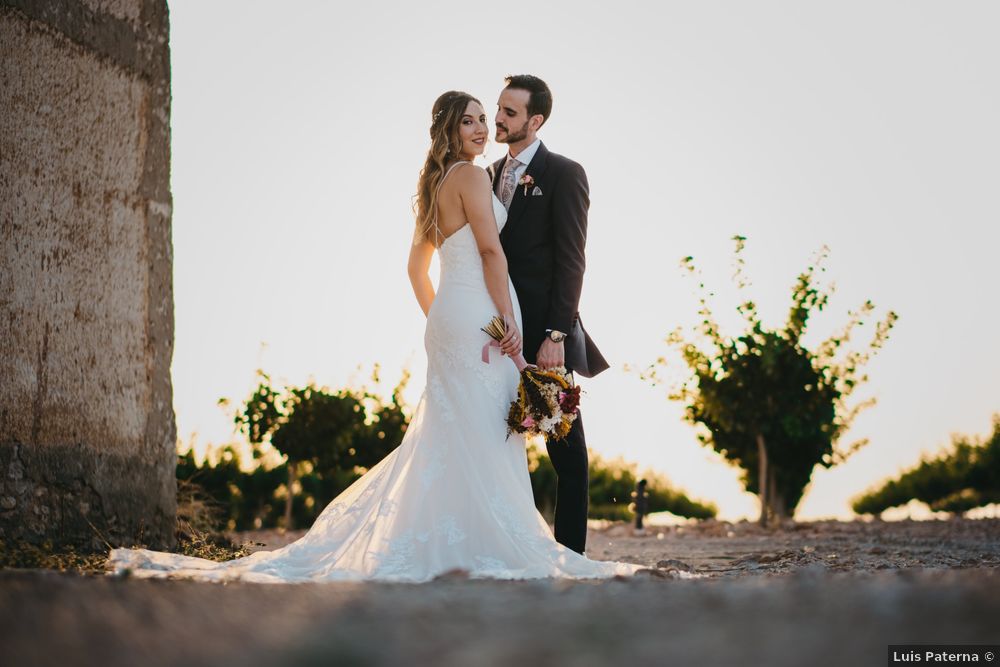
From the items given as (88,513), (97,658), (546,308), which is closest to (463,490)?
(546,308)

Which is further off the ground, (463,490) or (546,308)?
(546,308)

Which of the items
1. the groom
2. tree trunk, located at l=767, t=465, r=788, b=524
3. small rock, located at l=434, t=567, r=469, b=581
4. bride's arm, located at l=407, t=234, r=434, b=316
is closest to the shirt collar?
the groom

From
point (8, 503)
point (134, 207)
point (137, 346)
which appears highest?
point (134, 207)

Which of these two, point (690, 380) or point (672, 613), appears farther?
point (690, 380)

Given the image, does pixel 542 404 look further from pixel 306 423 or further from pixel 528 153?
pixel 306 423

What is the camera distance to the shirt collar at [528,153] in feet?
19.0

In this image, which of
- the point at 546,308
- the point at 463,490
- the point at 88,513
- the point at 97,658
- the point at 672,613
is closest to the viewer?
the point at 97,658

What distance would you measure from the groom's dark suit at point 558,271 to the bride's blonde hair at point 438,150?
44 cm

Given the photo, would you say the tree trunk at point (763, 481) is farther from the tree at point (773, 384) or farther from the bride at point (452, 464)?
the bride at point (452, 464)

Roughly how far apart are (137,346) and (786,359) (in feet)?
29.9

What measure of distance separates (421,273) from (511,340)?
0.79 metres

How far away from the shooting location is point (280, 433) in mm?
14031

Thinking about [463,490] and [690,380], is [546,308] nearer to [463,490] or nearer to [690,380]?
[463,490]

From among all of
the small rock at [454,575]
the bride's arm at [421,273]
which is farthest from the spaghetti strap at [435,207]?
the small rock at [454,575]
